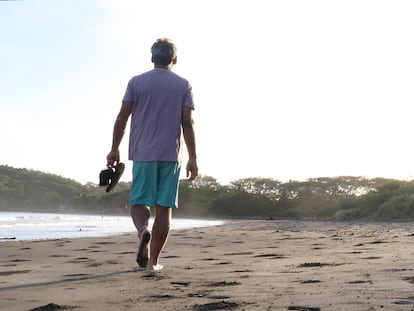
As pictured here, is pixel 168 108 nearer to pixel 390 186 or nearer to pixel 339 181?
pixel 390 186

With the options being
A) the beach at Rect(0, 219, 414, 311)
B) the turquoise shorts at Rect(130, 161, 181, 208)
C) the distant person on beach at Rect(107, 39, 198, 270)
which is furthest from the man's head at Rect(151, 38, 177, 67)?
the beach at Rect(0, 219, 414, 311)

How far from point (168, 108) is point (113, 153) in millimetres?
531

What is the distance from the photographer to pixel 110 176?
13.6ft

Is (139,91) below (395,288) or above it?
above

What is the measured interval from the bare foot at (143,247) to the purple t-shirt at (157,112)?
0.52m

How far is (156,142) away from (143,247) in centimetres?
75

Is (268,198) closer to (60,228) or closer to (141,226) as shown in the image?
(60,228)

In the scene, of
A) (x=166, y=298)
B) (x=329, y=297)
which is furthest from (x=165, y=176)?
(x=329, y=297)

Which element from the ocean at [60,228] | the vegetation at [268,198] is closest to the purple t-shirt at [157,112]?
the ocean at [60,228]

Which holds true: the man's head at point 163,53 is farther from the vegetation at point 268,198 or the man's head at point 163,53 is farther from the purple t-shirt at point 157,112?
the vegetation at point 268,198

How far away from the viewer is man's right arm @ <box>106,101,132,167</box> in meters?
4.17

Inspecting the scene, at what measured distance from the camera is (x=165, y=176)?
13.3 ft

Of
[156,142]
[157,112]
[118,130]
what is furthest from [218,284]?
[118,130]

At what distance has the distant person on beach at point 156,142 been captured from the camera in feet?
13.2
